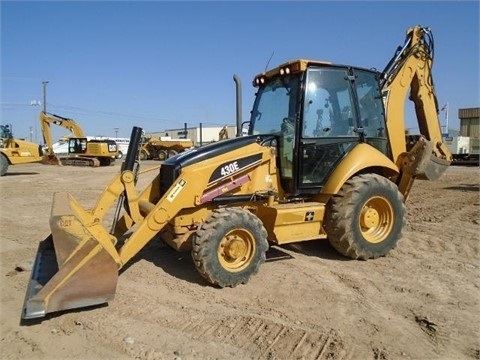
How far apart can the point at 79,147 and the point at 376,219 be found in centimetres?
2541

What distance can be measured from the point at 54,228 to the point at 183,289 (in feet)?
4.84

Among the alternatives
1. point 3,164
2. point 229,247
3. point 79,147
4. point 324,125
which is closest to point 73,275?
point 229,247

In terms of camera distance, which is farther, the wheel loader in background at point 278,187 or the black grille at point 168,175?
the black grille at point 168,175

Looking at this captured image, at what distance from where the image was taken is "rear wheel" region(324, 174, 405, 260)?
17.6 feet

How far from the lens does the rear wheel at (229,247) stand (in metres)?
A: 4.41

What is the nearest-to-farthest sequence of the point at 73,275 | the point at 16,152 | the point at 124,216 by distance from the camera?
the point at 73,275 → the point at 124,216 → the point at 16,152

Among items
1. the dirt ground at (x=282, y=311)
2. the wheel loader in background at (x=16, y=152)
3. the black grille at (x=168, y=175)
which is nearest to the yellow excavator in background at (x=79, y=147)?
the wheel loader in background at (x=16, y=152)

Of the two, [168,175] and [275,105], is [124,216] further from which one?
[275,105]

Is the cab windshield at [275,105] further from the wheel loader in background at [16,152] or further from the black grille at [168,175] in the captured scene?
the wheel loader in background at [16,152]

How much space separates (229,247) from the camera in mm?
4582

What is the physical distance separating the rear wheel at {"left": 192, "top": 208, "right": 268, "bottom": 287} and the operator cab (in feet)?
3.68

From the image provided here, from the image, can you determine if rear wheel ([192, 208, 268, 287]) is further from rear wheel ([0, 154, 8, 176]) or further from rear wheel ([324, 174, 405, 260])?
rear wheel ([0, 154, 8, 176])

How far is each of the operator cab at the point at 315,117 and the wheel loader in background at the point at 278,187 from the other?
14 millimetres

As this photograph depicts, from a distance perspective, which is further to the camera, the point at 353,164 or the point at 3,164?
the point at 3,164
